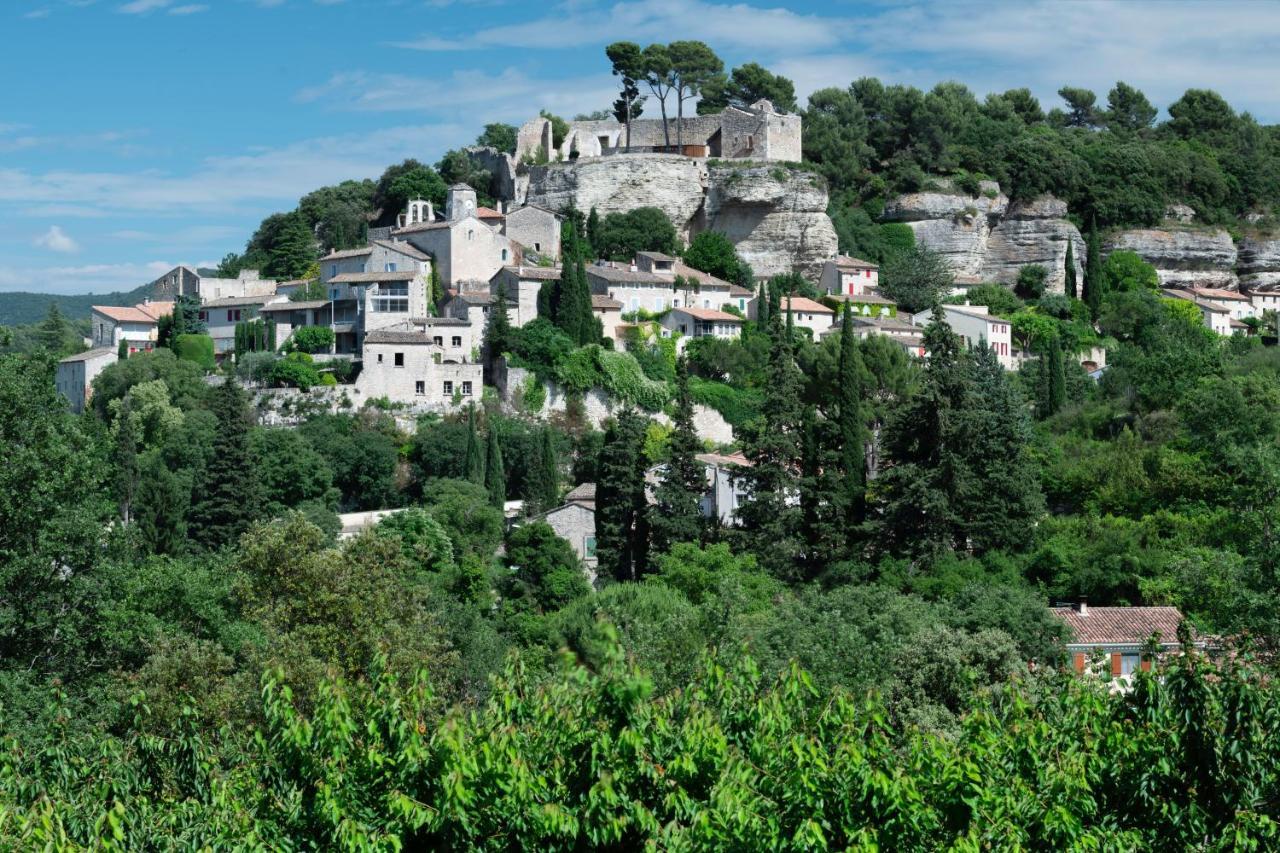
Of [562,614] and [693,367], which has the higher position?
[693,367]

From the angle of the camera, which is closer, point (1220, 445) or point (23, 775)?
point (23, 775)

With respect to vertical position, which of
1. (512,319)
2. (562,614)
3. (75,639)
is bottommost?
(562,614)

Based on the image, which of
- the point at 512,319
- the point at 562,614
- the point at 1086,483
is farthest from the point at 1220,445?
the point at 512,319

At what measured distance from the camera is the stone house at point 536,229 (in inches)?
2729

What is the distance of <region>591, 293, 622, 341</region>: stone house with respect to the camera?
62.9m

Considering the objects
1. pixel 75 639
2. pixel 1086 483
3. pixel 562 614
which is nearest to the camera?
pixel 75 639

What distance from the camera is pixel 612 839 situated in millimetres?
12484

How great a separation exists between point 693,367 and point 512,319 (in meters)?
7.57

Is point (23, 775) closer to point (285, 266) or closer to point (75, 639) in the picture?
point (75, 639)

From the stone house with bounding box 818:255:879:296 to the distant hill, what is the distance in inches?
4288

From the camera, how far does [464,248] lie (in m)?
64.5

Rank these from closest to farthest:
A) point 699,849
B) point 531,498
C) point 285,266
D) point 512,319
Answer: point 699,849
point 531,498
point 512,319
point 285,266

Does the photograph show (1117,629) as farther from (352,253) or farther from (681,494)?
(352,253)

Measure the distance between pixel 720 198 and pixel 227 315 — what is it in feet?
80.3
